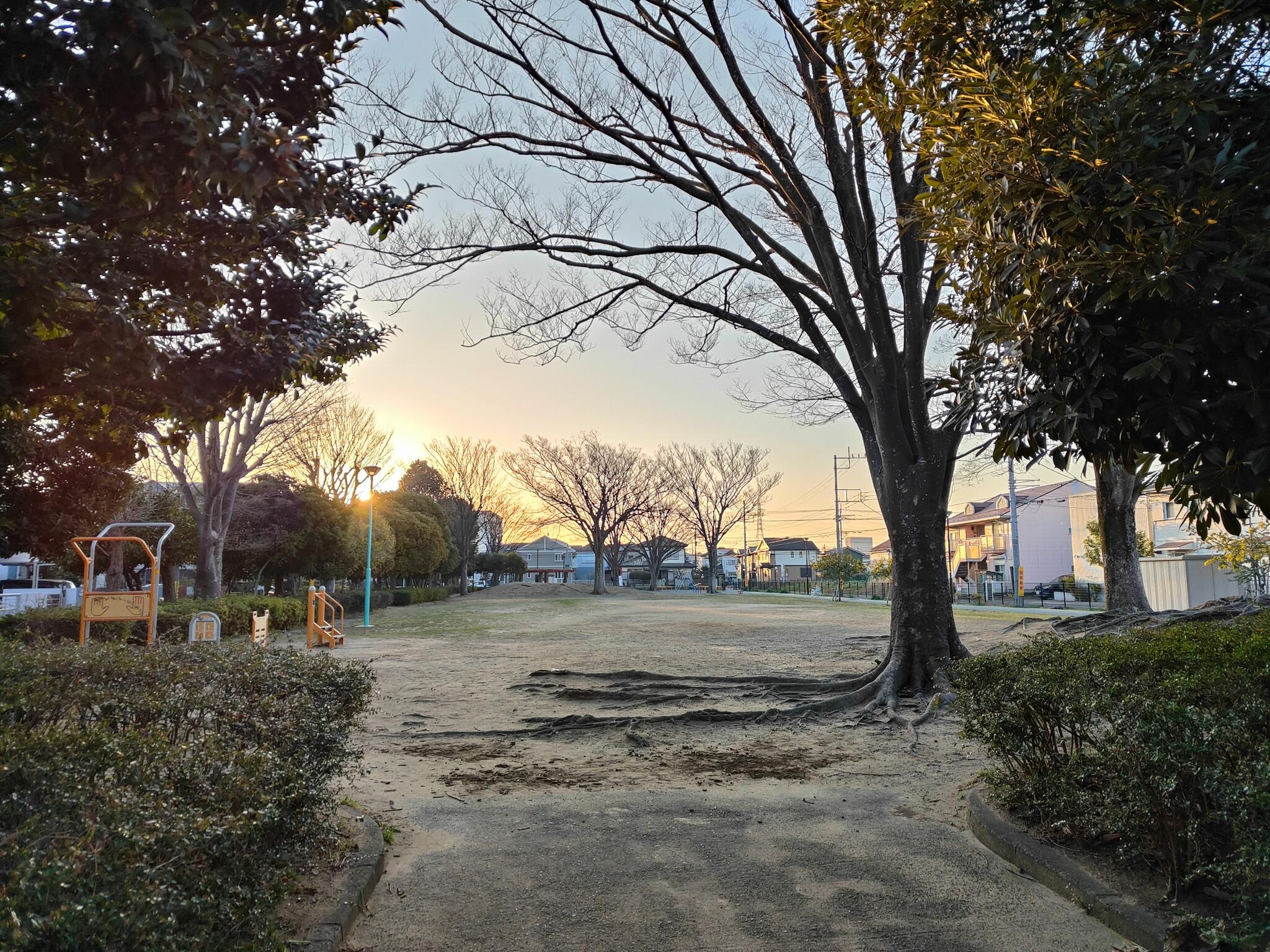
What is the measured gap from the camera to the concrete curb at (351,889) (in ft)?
9.46

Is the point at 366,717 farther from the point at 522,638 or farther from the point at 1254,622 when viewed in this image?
the point at 522,638

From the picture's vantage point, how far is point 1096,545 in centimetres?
3784

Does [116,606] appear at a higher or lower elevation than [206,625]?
higher

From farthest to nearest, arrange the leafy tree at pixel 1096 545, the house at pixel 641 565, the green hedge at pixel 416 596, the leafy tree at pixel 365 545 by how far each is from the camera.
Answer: the house at pixel 641 565, the green hedge at pixel 416 596, the leafy tree at pixel 1096 545, the leafy tree at pixel 365 545

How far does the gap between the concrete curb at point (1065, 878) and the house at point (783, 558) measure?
82.7 metres

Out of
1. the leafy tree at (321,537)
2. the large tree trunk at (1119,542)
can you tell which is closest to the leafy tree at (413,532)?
the leafy tree at (321,537)

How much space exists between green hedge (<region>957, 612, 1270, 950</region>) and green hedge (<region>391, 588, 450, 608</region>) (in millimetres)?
34798

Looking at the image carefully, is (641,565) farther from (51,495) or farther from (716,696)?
(716,696)

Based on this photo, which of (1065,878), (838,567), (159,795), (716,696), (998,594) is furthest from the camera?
(838,567)

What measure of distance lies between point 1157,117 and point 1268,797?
2.68 meters

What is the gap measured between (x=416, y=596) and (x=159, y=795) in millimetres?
38745

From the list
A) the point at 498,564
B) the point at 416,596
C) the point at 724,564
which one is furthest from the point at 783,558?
the point at 416,596

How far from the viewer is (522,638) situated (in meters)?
18.3

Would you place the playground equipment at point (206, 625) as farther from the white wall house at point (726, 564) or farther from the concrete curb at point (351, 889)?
the white wall house at point (726, 564)
